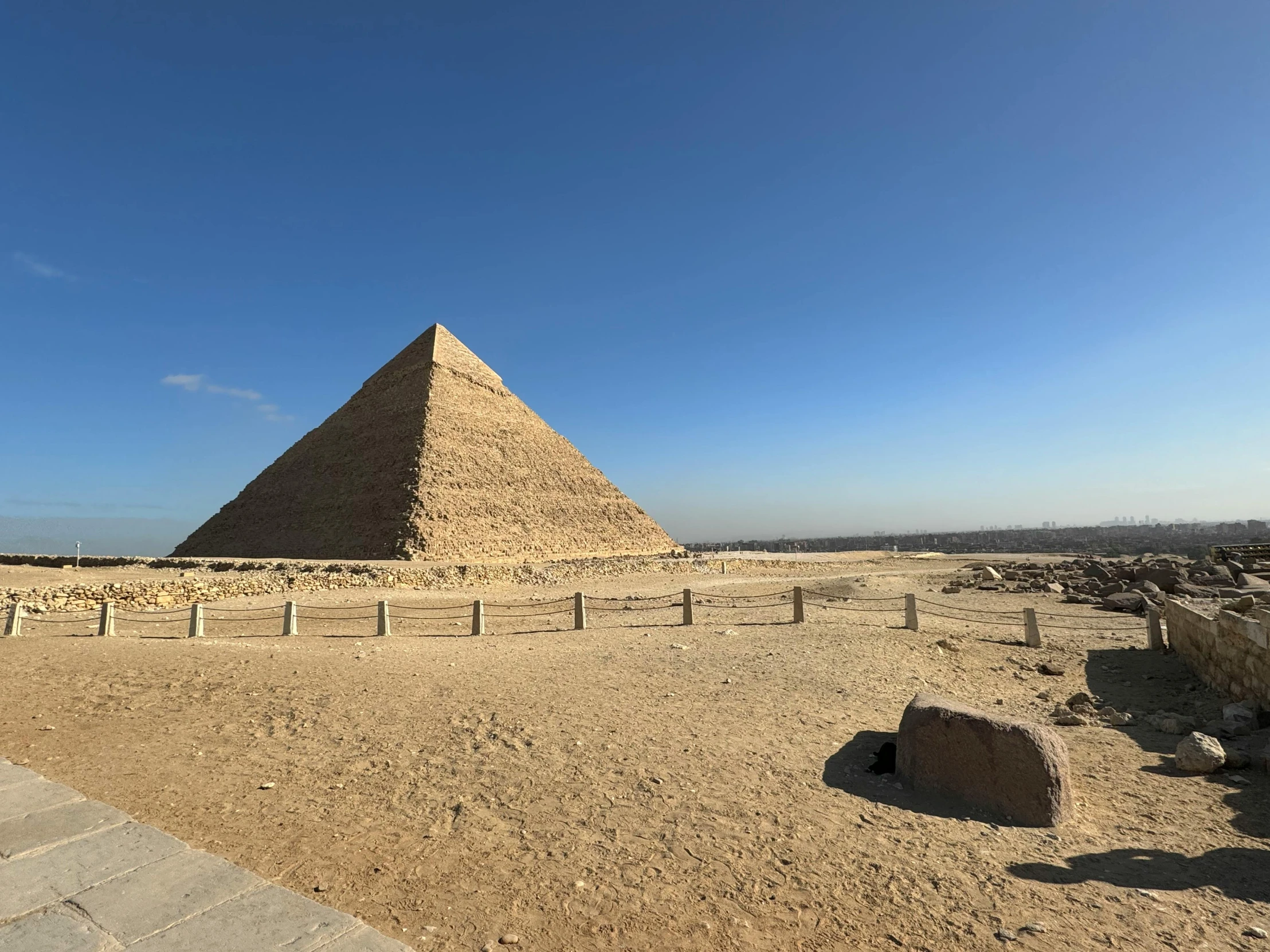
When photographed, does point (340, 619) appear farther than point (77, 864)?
Yes

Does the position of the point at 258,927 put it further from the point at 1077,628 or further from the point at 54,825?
the point at 1077,628

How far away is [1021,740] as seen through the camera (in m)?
3.97

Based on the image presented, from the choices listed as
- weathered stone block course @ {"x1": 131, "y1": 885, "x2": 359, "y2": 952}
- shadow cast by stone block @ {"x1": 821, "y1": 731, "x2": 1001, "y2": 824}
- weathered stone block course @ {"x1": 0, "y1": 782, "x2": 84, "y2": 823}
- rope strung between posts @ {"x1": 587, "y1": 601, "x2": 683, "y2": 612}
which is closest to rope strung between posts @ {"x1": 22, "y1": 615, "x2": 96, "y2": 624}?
rope strung between posts @ {"x1": 587, "y1": 601, "x2": 683, "y2": 612}

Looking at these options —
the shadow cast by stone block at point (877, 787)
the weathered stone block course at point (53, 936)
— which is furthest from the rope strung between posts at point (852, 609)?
the weathered stone block course at point (53, 936)

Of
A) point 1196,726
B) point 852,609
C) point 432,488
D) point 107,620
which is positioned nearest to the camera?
point 1196,726

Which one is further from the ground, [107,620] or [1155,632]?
[107,620]

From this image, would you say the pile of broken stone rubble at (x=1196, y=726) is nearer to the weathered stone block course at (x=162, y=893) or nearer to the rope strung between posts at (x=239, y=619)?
the weathered stone block course at (x=162, y=893)

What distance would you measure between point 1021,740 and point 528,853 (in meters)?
3.01

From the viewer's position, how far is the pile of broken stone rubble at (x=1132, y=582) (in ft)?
46.1

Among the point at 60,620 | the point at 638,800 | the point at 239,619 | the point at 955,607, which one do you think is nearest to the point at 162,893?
the point at 638,800

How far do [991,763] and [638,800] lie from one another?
2.19m

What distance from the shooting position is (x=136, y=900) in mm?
2436

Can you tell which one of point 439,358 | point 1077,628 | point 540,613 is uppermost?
point 439,358

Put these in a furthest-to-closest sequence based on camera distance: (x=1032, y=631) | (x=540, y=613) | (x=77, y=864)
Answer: (x=540, y=613), (x=1032, y=631), (x=77, y=864)
